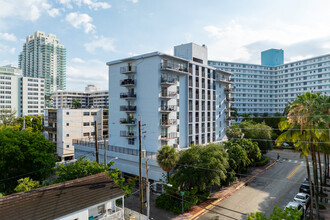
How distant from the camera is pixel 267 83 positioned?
365 ft

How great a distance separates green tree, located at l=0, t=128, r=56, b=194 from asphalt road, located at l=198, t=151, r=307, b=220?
946 inches

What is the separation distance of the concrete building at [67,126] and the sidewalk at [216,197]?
36.0 m

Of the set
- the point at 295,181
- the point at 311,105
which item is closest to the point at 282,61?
the point at 295,181

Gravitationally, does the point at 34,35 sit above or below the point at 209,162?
above

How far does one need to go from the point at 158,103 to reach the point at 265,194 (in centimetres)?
2079

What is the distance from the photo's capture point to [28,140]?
32594 mm

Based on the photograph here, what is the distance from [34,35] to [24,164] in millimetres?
169554

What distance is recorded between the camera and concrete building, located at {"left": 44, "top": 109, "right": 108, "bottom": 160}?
57.3 meters

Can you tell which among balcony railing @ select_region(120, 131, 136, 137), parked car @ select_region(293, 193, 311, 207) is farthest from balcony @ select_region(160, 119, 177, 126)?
parked car @ select_region(293, 193, 311, 207)

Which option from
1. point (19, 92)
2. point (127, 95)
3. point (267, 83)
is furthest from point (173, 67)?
point (19, 92)

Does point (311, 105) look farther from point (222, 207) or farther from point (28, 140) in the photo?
point (28, 140)

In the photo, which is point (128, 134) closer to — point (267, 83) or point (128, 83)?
point (128, 83)

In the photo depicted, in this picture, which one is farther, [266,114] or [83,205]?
[266,114]

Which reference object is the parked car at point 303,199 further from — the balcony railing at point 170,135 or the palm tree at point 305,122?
the balcony railing at point 170,135
